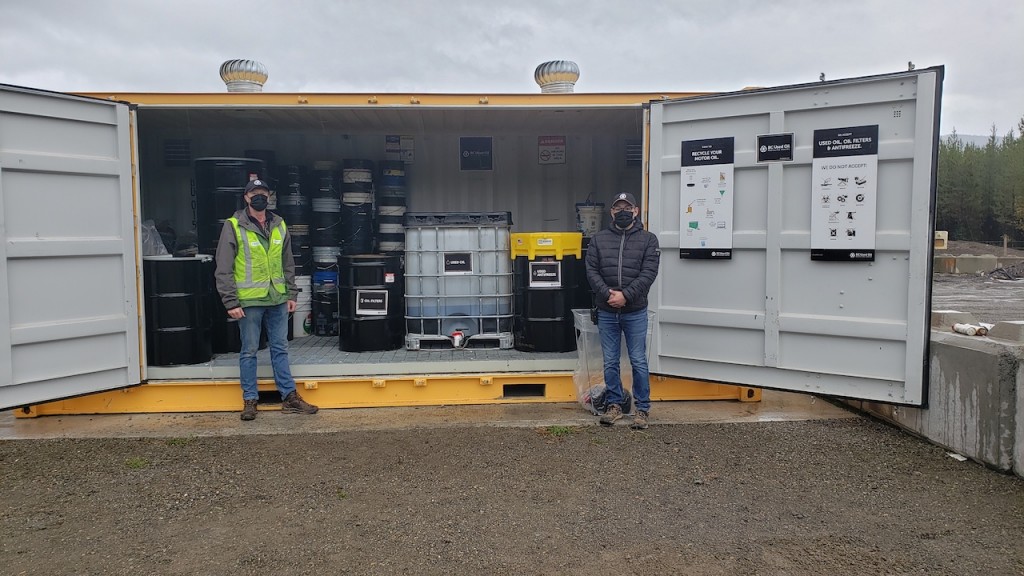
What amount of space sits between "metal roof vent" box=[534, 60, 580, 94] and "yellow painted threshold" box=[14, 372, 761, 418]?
2.81 m

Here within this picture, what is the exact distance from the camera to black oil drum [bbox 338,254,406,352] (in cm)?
632

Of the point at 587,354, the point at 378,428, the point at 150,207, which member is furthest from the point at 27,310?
the point at 587,354

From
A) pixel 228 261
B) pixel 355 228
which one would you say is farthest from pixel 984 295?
pixel 228 261

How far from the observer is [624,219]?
522 cm

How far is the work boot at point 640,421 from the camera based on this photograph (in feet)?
17.4

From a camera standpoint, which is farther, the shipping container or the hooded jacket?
the hooded jacket

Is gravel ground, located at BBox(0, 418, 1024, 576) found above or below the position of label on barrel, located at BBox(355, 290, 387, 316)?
below

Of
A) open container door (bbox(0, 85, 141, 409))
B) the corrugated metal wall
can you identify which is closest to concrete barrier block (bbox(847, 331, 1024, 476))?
the corrugated metal wall

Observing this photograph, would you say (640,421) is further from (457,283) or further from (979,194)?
(979,194)

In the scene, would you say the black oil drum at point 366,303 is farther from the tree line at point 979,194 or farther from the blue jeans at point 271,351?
the tree line at point 979,194

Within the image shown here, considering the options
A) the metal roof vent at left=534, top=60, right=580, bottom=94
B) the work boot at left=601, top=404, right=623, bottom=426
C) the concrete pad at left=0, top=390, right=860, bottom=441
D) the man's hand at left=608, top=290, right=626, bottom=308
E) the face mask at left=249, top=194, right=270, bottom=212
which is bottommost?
the concrete pad at left=0, top=390, right=860, bottom=441

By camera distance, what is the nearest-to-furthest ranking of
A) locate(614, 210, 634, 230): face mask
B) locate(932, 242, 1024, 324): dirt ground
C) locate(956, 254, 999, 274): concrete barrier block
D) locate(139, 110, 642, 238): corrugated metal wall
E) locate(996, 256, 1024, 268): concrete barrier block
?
1. locate(614, 210, 634, 230): face mask
2. locate(139, 110, 642, 238): corrugated metal wall
3. locate(932, 242, 1024, 324): dirt ground
4. locate(956, 254, 999, 274): concrete barrier block
5. locate(996, 256, 1024, 268): concrete barrier block

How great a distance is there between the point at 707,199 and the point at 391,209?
3.62m

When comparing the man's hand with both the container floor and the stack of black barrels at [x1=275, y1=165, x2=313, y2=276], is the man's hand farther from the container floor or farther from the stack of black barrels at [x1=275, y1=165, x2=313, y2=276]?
the stack of black barrels at [x1=275, y1=165, x2=313, y2=276]
